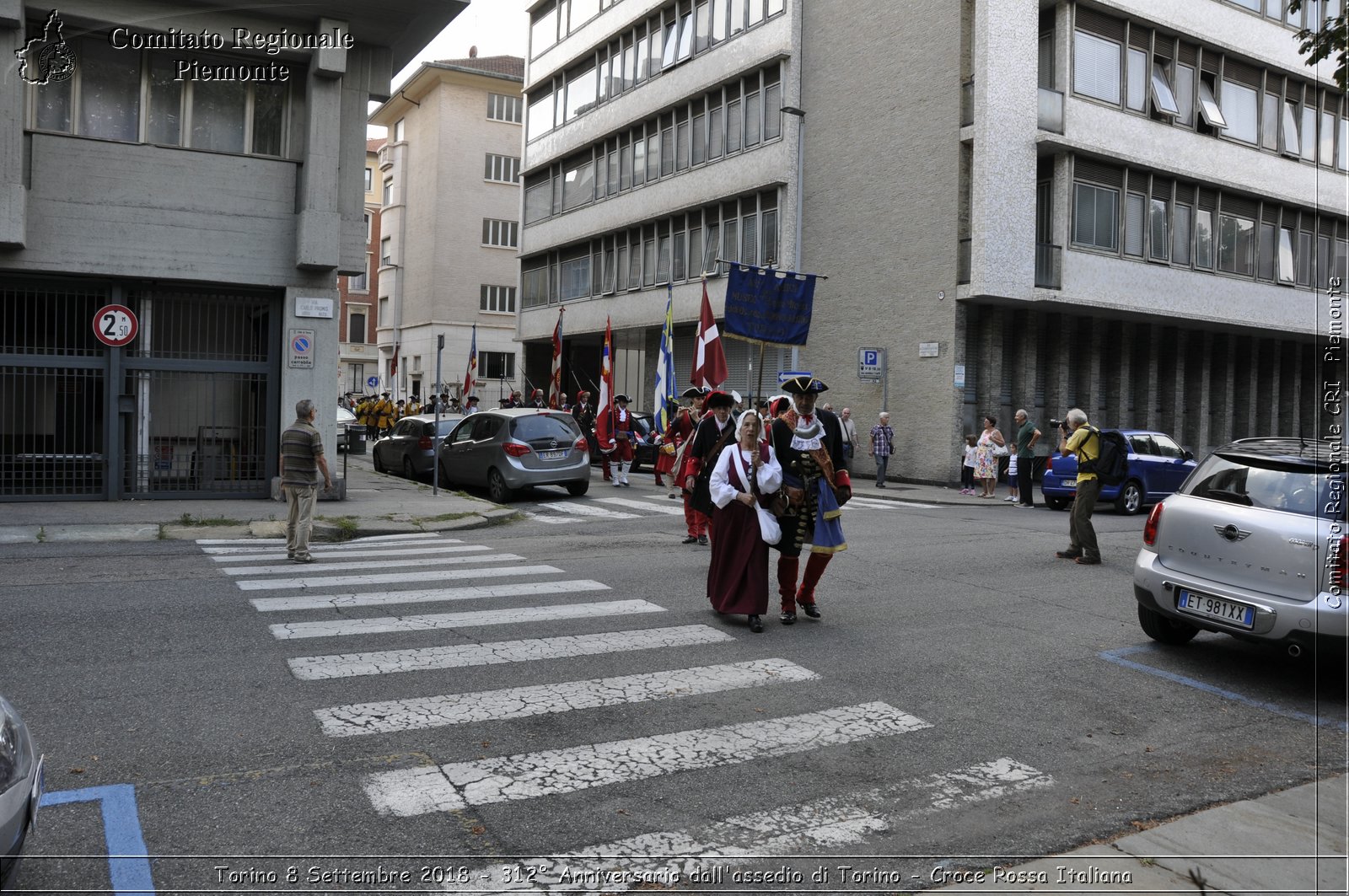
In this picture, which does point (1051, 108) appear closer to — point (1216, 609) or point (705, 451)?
point (705, 451)

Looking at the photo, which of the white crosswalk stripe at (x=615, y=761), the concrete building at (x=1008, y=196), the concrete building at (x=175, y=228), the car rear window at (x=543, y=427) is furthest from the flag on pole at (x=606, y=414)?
the white crosswalk stripe at (x=615, y=761)

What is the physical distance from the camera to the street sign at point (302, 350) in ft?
53.3

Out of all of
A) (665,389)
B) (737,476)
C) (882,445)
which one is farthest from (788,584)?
(882,445)

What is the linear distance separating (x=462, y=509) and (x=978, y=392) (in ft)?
46.0

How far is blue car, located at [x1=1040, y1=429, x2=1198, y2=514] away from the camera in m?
19.8

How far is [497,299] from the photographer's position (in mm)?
54125

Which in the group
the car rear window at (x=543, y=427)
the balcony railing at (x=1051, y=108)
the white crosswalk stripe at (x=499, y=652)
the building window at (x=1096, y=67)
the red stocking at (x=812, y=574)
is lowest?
the white crosswalk stripe at (x=499, y=652)

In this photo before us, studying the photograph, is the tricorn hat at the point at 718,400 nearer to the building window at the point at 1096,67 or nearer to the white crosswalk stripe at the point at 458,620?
the white crosswalk stripe at the point at 458,620

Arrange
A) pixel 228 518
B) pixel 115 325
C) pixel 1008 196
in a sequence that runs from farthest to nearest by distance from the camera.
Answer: pixel 1008 196 < pixel 115 325 < pixel 228 518

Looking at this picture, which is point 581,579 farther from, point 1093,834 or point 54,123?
point 54,123

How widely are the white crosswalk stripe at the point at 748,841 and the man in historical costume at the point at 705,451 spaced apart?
389 cm

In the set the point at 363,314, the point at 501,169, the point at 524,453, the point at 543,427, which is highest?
the point at 501,169

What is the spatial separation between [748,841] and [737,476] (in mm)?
4065

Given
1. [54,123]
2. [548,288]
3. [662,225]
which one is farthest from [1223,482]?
[548,288]
